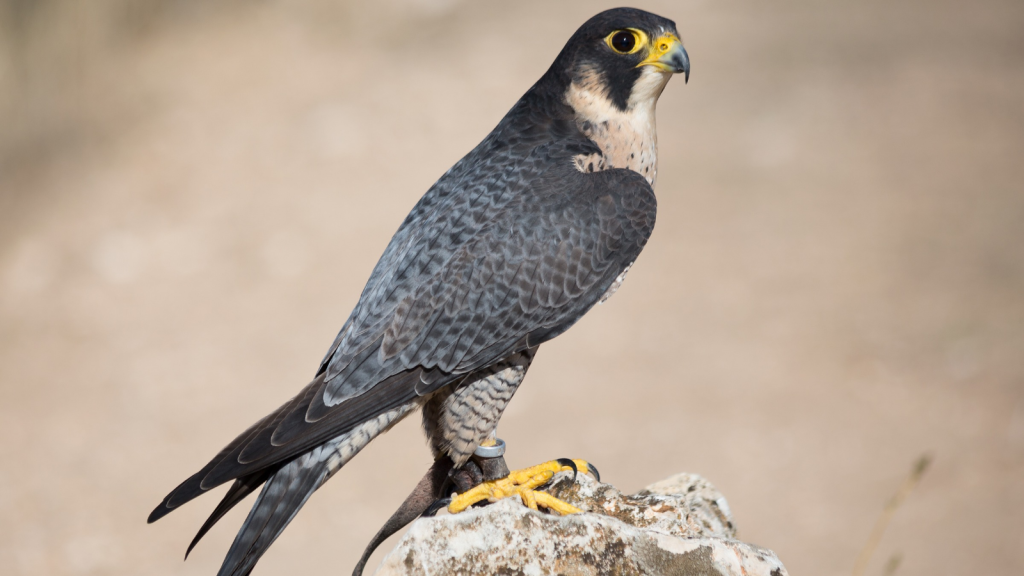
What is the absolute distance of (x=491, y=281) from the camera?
3.04m

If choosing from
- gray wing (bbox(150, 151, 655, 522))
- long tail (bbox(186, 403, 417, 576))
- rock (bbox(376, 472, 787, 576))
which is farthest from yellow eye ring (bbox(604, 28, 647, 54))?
→ rock (bbox(376, 472, 787, 576))

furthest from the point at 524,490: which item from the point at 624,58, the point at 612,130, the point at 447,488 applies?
the point at 624,58

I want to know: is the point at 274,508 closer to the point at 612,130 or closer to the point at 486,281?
the point at 486,281

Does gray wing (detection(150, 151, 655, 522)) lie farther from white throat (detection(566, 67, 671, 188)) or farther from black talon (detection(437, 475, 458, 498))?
black talon (detection(437, 475, 458, 498))

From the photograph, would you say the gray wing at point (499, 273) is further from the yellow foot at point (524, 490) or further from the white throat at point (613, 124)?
the yellow foot at point (524, 490)

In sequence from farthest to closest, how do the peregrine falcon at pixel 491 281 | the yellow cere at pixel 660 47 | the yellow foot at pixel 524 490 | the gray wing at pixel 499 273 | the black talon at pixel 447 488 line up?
the black talon at pixel 447 488
the yellow foot at pixel 524 490
the yellow cere at pixel 660 47
the gray wing at pixel 499 273
the peregrine falcon at pixel 491 281

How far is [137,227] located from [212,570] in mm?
5441

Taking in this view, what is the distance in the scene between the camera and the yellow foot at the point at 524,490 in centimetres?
319

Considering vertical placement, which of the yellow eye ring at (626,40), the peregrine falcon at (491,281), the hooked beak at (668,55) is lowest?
the peregrine falcon at (491,281)

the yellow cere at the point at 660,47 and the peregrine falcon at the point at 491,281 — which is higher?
the yellow cere at the point at 660,47

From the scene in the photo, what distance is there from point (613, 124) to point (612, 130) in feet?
0.08

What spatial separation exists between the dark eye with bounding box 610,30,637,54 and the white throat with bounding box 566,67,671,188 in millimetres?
145

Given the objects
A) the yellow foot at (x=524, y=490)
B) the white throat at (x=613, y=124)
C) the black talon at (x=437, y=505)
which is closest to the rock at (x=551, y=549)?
the yellow foot at (x=524, y=490)

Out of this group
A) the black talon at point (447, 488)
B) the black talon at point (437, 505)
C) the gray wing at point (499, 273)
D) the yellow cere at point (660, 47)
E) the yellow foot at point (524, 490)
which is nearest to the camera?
the gray wing at point (499, 273)
